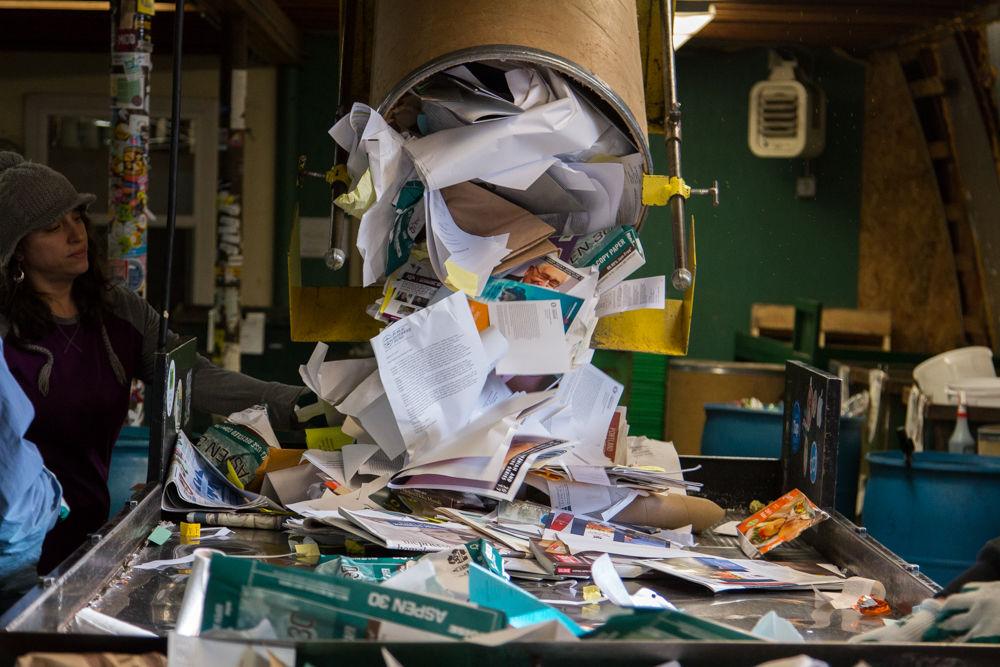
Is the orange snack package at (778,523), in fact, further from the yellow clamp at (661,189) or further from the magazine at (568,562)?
the yellow clamp at (661,189)

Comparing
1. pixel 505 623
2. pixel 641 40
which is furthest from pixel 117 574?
pixel 641 40

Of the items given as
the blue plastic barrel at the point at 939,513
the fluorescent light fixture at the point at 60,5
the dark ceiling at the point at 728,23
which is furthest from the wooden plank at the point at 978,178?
the fluorescent light fixture at the point at 60,5

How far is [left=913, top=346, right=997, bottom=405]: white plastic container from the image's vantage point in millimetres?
5105

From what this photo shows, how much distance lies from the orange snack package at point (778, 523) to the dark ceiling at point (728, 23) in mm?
4583

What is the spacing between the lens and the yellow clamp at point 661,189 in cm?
233

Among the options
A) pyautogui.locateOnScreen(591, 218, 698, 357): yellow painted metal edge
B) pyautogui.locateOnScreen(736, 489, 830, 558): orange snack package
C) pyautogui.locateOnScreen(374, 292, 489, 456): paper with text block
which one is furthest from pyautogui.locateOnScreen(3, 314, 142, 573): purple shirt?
pyautogui.locateOnScreen(736, 489, 830, 558): orange snack package

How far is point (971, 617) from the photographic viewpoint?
1.19 metres

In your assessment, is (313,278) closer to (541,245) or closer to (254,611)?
(541,245)

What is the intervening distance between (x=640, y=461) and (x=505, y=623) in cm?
145

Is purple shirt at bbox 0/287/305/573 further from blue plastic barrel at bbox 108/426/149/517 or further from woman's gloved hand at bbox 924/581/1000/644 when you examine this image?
woman's gloved hand at bbox 924/581/1000/644

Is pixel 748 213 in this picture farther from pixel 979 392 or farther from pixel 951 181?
pixel 979 392

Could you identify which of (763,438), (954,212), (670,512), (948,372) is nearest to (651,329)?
(670,512)

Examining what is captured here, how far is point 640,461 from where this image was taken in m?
2.46

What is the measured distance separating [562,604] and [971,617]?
0.61 m
